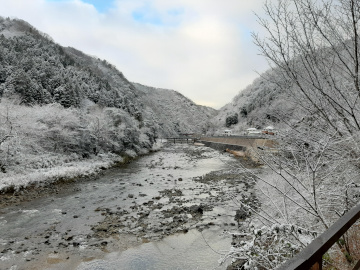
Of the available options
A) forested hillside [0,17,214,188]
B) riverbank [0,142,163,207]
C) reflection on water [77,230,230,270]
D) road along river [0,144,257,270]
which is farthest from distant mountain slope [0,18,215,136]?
reflection on water [77,230,230,270]

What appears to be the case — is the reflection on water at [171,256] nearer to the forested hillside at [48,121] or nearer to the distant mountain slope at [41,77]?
the forested hillside at [48,121]

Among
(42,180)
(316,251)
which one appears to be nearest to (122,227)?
(42,180)

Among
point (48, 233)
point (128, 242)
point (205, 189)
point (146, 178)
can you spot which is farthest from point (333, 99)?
point (146, 178)

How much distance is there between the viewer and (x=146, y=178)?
2036 cm

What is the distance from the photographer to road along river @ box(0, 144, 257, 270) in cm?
773

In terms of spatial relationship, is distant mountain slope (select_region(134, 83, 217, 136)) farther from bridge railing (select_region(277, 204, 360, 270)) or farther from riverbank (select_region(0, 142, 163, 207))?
bridge railing (select_region(277, 204, 360, 270))

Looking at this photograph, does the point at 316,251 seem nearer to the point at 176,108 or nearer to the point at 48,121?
the point at 48,121

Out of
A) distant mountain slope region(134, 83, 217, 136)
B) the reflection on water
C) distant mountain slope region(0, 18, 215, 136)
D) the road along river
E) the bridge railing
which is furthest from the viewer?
distant mountain slope region(134, 83, 217, 136)

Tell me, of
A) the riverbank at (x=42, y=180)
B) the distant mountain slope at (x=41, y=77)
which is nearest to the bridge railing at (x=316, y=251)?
the riverbank at (x=42, y=180)

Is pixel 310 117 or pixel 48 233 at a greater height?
pixel 310 117

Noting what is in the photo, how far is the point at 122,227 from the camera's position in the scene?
10328 mm

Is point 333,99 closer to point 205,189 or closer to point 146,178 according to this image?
point 205,189

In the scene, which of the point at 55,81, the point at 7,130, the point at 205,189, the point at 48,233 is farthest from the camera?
the point at 55,81

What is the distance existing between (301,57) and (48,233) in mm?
10320
